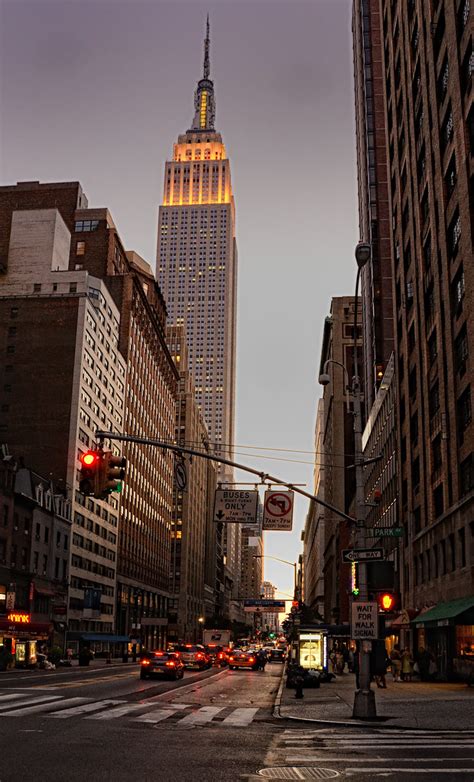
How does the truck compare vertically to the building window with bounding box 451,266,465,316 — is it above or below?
below

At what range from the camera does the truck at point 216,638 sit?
95.6 m

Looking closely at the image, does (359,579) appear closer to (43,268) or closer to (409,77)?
(409,77)

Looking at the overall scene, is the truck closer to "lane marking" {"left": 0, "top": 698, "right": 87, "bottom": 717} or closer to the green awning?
the green awning

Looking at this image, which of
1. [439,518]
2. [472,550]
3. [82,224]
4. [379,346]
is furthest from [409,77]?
[82,224]

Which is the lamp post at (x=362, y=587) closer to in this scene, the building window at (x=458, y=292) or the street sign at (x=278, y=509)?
the street sign at (x=278, y=509)

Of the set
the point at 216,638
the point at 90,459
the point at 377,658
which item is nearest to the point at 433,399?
the point at 377,658

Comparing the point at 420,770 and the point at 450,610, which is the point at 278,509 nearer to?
the point at 450,610

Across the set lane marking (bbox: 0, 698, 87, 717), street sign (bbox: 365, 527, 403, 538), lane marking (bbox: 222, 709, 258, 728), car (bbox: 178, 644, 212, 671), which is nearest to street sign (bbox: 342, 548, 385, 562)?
street sign (bbox: 365, 527, 403, 538)

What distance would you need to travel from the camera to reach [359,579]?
22781mm

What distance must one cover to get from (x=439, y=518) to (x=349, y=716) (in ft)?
77.8

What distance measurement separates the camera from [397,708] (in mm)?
23922

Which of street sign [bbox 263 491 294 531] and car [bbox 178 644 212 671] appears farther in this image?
car [bbox 178 644 212 671]

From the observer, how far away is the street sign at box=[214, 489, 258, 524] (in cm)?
2728

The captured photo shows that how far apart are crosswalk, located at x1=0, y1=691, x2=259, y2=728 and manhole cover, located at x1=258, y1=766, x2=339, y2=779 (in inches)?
274
